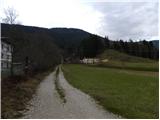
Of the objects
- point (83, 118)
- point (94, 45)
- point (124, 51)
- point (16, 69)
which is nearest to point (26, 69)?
point (16, 69)

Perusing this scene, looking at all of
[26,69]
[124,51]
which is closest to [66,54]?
[124,51]

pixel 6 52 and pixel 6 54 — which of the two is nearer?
pixel 6 54

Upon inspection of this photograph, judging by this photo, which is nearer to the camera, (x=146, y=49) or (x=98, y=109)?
(x=98, y=109)

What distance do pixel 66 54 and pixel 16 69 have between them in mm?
159707

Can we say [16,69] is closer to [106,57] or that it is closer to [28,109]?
[28,109]

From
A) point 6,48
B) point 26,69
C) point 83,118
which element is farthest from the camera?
point 26,69

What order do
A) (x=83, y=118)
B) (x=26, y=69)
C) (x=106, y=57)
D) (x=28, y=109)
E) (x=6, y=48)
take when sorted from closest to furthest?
(x=83, y=118), (x=28, y=109), (x=6, y=48), (x=26, y=69), (x=106, y=57)

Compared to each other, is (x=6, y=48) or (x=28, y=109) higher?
(x=6, y=48)

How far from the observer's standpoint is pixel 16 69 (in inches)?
1431

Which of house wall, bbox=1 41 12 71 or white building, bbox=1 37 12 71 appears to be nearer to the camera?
house wall, bbox=1 41 12 71

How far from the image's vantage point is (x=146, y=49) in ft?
618

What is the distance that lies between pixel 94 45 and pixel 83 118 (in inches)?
6872

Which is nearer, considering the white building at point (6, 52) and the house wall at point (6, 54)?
the house wall at point (6, 54)

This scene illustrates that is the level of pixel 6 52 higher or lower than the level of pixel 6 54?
higher
